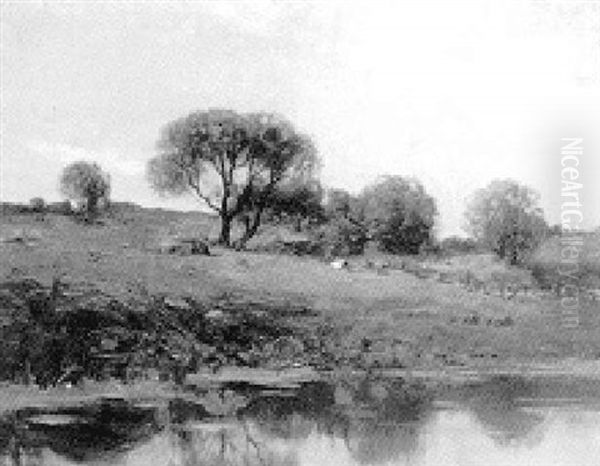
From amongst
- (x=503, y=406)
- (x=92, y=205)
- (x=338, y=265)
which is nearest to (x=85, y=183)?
(x=92, y=205)

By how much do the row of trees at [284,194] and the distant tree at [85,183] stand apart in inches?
3.8

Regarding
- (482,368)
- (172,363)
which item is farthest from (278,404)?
(482,368)

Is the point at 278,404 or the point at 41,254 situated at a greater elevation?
the point at 41,254

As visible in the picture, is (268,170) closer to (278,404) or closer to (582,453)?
(278,404)

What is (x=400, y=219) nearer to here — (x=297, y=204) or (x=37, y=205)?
(x=297, y=204)

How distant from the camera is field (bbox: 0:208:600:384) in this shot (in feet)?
146

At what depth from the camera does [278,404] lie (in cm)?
2955

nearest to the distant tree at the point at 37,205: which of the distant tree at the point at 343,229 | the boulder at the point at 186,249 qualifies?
the distant tree at the point at 343,229

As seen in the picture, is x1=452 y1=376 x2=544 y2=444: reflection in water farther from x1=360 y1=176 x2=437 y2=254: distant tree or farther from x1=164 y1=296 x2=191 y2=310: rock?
x1=360 y1=176 x2=437 y2=254: distant tree

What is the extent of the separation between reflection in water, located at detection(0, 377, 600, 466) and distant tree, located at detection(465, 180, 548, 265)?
5681 centimetres

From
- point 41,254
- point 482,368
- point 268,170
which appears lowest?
point 482,368

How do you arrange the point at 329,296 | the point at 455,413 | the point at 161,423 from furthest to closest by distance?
the point at 329,296 < the point at 455,413 < the point at 161,423

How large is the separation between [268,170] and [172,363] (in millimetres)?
50296

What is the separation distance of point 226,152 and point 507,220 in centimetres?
2297
